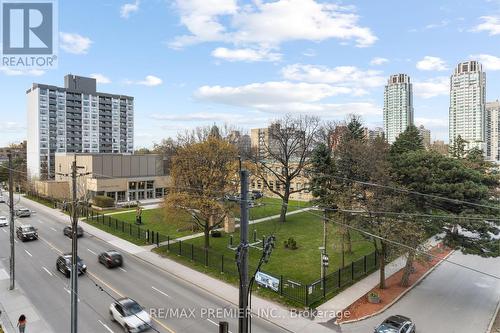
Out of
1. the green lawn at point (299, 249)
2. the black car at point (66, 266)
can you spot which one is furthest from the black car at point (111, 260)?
the green lawn at point (299, 249)

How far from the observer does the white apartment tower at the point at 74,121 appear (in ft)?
325

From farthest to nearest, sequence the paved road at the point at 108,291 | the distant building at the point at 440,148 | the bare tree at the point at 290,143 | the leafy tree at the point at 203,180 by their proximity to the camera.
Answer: the bare tree at the point at 290,143, the distant building at the point at 440,148, the leafy tree at the point at 203,180, the paved road at the point at 108,291

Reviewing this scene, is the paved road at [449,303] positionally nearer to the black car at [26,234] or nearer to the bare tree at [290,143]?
the bare tree at [290,143]

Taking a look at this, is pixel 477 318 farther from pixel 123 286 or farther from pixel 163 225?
pixel 163 225

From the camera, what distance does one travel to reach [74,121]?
10581 cm

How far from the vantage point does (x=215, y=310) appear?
18109 millimetres

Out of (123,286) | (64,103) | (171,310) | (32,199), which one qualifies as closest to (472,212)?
(171,310)

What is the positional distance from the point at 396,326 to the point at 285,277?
8.57 metres

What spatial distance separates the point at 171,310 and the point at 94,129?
106m

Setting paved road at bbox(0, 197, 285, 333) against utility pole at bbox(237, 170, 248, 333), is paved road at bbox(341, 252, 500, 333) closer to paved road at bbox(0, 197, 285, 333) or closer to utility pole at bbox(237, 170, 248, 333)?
paved road at bbox(0, 197, 285, 333)

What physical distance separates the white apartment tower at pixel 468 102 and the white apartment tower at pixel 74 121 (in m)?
117

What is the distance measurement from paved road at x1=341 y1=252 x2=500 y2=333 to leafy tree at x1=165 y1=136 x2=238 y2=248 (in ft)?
43.2

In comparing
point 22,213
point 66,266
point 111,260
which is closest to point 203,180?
point 111,260

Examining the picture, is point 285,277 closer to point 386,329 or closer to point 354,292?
point 354,292
